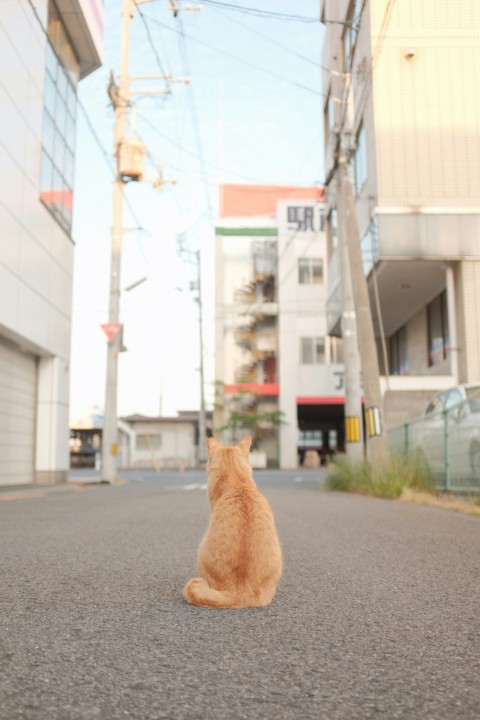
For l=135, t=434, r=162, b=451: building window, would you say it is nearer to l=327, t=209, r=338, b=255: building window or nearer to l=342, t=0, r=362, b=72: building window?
l=327, t=209, r=338, b=255: building window

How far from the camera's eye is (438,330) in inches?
863

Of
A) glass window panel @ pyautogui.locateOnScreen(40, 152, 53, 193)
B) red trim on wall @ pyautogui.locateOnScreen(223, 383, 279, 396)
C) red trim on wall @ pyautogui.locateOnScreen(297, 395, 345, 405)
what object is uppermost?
glass window panel @ pyautogui.locateOnScreen(40, 152, 53, 193)

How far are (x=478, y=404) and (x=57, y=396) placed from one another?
37.9 ft

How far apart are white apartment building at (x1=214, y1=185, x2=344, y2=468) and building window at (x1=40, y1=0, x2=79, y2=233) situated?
22.3 metres

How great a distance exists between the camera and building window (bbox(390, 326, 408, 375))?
26.2m

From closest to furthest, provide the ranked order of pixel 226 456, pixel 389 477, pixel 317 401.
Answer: pixel 226 456
pixel 389 477
pixel 317 401

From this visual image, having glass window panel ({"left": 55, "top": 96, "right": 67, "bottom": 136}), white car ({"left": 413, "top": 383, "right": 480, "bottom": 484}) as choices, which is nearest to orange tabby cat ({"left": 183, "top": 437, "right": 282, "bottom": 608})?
white car ({"left": 413, "top": 383, "right": 480, "bottom": 484})

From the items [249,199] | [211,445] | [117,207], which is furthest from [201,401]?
[211,445]

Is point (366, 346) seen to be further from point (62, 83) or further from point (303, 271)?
point (303, 271)

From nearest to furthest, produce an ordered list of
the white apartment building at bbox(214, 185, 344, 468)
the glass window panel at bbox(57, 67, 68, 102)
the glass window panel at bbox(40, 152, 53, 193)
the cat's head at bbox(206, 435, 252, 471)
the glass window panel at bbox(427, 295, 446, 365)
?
the cat's head at bbox(206, 435, 252, 471) < the glass window panel at bbox(40, 152, 53, 193) < the glass window panel at bbox(57, 67, 68, 102) < the glass window panel at bbox(427, 295, 446, 365) < the white apartment building at bbox(214, 185, 344, 468)

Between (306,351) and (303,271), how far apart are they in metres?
5.28

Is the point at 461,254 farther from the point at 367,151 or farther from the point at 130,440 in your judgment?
the point at 130,440

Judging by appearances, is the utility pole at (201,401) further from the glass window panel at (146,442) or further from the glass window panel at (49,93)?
the glass window panel at (49,93)

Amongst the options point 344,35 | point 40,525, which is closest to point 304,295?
point 344,35
